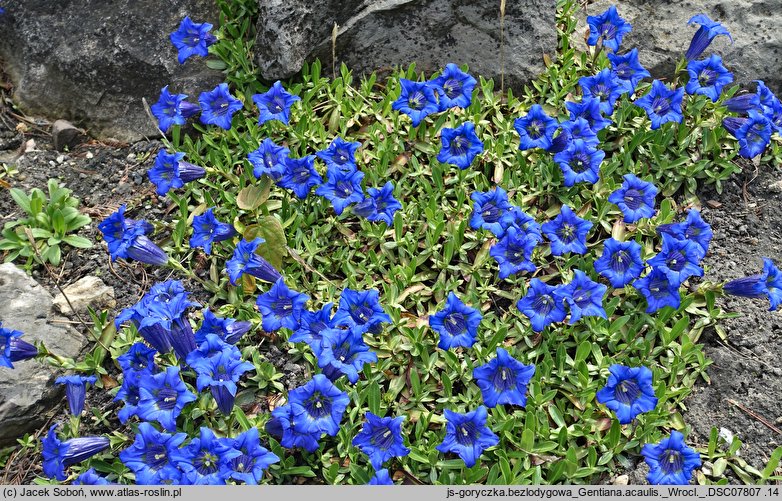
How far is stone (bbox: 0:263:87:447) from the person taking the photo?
3.87 meters

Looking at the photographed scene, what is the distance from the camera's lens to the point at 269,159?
4375 millimetres

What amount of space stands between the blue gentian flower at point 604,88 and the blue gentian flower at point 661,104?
148 mm

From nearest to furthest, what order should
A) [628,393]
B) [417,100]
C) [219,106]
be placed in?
[628,393] < [417,100] < [219,106]

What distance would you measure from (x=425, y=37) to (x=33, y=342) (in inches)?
117

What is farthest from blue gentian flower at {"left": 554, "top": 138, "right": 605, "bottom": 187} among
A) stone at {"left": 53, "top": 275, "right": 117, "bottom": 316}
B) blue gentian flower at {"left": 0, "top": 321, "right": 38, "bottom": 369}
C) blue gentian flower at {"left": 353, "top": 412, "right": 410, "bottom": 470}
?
blue gentian flower at {"left": 0, "top": 321, "right": 38, "bottom": 369}

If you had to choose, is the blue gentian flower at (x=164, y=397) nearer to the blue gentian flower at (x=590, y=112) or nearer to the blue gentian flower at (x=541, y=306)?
the blue gentian flower at (x=541, y=306)

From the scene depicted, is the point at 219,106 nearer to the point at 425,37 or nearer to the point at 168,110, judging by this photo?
the point at 168,110

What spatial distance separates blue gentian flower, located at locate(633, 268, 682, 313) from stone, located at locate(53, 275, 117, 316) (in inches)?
112

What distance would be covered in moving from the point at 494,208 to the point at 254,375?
1529 millimetres

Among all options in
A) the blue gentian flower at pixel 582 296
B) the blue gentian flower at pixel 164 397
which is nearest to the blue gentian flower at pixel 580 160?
the blue gentian flower at pixel 582 296

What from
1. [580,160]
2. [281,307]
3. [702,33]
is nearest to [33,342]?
[281,307]

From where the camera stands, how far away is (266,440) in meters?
3.76

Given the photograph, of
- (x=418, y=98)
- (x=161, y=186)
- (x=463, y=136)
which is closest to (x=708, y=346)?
(x=463, y=136)

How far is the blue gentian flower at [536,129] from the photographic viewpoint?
14.1 ft
